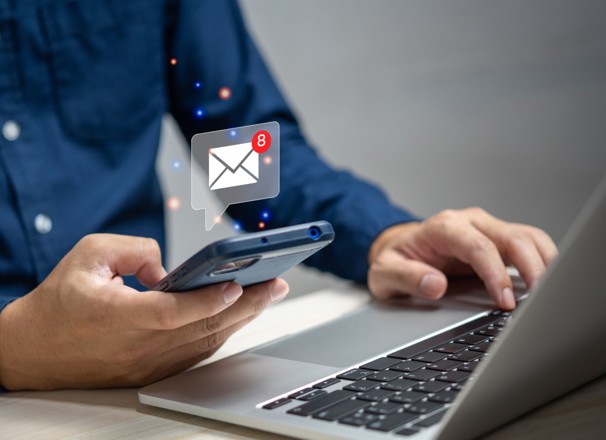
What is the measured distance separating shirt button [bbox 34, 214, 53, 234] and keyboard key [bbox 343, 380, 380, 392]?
44 cm

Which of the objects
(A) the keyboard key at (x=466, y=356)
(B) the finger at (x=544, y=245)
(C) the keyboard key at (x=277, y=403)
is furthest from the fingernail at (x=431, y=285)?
(C) the keyboard key at (x=277, y=403)

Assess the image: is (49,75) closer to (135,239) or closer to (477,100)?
(135,239)

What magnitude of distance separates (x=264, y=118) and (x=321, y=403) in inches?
23.5

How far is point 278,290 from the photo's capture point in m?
0.55

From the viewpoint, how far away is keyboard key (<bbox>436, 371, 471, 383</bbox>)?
0.49 metres

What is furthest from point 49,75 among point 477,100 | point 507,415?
point 477,100

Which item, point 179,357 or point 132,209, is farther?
point 132,209

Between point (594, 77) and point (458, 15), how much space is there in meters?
0.35

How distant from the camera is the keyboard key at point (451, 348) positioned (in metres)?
0.57

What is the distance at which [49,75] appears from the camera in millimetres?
855

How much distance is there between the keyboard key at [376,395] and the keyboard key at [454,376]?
0.13 feet

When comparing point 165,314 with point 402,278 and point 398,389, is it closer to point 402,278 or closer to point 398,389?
point 398,389

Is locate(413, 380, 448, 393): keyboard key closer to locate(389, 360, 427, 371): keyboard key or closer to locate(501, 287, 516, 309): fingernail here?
locate(389, 360, 427, 371): keyboard key

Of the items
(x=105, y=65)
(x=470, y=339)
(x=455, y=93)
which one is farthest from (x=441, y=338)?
(x=455, y=93)
